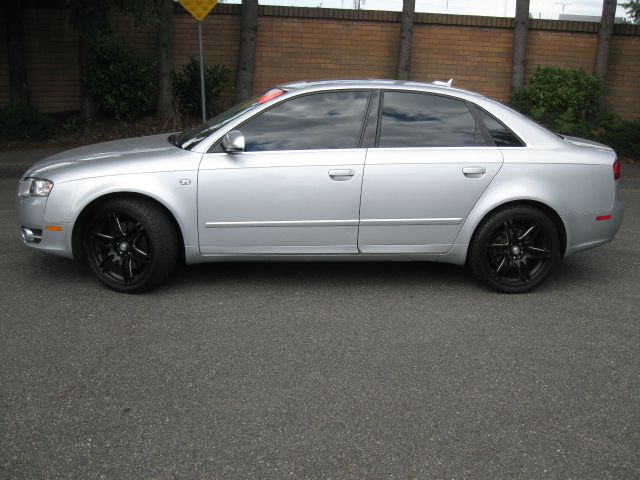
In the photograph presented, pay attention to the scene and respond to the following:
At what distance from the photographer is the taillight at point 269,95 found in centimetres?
557

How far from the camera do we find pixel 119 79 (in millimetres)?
13023

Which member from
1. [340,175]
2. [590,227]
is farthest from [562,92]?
[340,175]

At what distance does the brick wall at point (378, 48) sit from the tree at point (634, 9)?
242 millimetres

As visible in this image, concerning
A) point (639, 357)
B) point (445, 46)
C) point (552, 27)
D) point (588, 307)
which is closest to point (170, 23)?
point (445, 46)

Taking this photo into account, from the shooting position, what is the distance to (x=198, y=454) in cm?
328

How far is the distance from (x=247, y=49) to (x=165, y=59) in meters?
1.53

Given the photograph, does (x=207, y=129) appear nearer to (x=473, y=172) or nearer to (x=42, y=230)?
(x=42, y=230)

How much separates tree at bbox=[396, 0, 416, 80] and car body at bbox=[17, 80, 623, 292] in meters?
8.33

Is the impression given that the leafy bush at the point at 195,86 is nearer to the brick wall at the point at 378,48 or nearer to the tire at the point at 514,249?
the brick wall at the point at 378,48

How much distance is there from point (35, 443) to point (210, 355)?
1218mm

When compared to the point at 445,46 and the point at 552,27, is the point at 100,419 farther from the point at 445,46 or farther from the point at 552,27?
the point at 552,27

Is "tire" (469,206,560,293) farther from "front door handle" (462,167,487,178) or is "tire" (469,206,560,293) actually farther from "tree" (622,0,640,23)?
"tree" (622,0,640,23)

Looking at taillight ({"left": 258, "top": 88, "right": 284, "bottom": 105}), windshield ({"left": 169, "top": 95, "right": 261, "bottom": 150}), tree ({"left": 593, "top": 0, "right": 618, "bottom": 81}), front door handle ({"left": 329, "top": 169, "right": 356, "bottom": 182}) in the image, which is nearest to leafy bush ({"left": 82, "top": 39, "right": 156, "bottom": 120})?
windshield ({"left": 169, "top": 95, "right": 261, "bottom": 150})

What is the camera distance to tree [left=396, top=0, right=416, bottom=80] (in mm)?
13594
